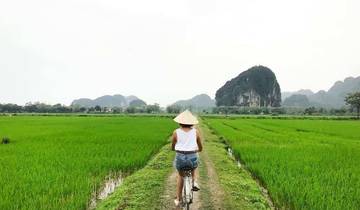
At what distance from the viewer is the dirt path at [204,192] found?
5.45 meters

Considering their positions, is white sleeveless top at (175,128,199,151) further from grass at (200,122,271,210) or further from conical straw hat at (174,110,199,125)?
grass at (200,122,271,210)

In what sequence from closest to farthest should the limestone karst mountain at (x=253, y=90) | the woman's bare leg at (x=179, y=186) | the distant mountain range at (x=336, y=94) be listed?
the woman's bare leg at (x=179, y=186), the limestone karst mountain at (x=253, y=90), the distant mountain range at (x=336, y=94)

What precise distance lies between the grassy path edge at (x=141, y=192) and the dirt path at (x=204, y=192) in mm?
124

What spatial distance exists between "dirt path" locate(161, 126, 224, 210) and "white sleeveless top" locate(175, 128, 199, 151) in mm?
1006

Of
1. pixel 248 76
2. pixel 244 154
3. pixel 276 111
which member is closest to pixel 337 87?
pixel 248 76

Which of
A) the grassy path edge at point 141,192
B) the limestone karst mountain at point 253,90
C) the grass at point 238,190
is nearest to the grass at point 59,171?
the grassy path edge at point 141,192

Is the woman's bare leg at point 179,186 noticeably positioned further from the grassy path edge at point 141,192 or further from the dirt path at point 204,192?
the grassy path edge at point 141,192

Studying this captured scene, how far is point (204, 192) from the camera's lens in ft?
20.4

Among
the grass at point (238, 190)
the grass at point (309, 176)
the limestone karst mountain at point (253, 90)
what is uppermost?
the limestone karst mountain at point (253, 90)

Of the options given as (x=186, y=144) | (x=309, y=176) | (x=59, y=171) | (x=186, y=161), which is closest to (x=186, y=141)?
(x=186, y=144)

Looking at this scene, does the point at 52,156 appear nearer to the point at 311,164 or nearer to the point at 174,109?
the point at 311,164

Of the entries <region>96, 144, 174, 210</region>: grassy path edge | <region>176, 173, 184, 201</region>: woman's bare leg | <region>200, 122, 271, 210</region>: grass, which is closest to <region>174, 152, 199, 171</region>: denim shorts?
<region>176, 173, 184, 201</region>: woman's bare leg

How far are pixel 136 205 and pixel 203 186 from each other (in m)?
1.59

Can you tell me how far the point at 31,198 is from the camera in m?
5.46
